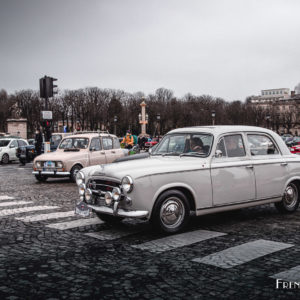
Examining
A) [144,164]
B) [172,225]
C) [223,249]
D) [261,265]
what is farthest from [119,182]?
[261,265]

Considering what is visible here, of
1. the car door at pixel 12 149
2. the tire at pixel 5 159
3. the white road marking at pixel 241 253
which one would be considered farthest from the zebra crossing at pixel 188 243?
the car door at pixel 12 149

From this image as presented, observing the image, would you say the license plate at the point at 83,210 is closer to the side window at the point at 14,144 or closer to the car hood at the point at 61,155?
the car hood at the point at 61,155

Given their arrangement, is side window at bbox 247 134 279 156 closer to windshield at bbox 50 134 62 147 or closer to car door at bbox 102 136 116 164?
car door at bbox 102 136 116 164

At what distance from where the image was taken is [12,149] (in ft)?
92.5

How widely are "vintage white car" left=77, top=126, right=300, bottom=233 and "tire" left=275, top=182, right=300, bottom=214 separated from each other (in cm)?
2

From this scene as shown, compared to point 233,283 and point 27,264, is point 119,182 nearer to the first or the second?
point 27,264

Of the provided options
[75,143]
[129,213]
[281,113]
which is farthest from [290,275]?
[281,113]

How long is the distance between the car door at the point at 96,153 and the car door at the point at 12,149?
13565mm

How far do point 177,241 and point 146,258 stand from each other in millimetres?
967

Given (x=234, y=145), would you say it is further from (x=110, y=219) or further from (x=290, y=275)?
(x=290, y=275)

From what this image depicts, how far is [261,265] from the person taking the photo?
5.27 meters

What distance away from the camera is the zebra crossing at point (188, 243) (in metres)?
5.39

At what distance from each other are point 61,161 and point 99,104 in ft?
217

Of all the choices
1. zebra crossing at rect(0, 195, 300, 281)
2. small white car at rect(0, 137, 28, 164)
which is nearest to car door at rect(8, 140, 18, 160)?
small white car at rect(0, 137, 28, 164)
